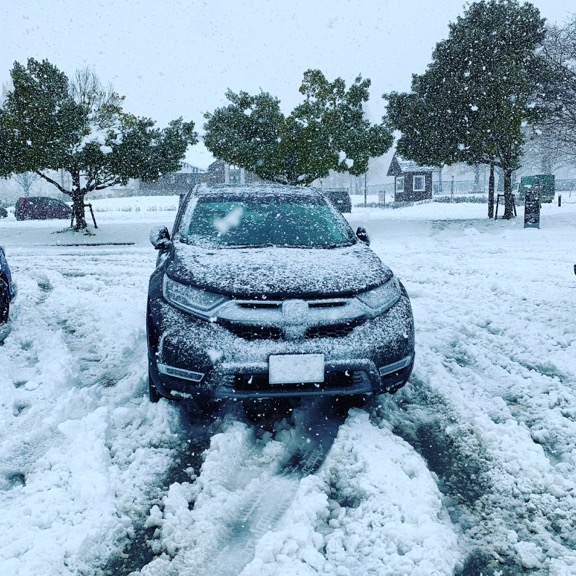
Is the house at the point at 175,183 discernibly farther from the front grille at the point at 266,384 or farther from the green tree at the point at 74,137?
the front grille at the point at 266,384

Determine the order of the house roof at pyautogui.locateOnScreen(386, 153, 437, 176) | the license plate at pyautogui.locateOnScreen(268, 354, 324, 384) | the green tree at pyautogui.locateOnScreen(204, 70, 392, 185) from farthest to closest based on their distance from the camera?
1. the house roof at pyautogui.locateOnScreen(386, 153, 437, 176)
2. the green tree at pyautogui.locateOnScreen(204, 70, 392, 185)
3. the license plate at pyautogui.locateOnScreen(268, 354, 324, 384)

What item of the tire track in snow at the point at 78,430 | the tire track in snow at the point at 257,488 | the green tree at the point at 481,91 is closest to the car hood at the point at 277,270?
the tire track in snow at the point at 257,488

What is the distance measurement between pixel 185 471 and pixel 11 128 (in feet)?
67.5


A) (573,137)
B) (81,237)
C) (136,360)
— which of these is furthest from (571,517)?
(573,137)

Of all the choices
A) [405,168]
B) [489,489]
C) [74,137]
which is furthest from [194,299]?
[405,168]

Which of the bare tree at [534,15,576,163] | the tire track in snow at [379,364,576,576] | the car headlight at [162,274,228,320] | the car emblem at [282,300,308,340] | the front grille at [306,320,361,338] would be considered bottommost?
the tire track in snow at [379,364,576,576]

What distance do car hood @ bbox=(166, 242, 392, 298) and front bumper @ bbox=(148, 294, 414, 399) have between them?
267 mm

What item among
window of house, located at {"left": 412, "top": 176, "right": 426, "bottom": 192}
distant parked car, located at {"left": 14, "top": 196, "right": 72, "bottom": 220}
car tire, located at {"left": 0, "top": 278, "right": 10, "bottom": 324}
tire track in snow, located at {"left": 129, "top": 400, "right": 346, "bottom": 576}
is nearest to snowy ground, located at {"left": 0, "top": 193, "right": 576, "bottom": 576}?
tire track in snow, located at {"left": 129, "top": 400, "right": 346, "bottom": 576}

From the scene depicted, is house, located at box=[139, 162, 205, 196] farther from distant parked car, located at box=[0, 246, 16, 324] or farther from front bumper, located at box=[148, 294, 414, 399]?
front bumper, located at box=[148, 294, 414, 399]

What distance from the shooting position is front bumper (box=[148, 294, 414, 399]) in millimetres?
3275

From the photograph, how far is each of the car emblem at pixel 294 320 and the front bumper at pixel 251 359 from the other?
0.05m

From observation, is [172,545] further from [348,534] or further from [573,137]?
[573,137]

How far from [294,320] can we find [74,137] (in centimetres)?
1913

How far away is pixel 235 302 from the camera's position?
11.1 ft
